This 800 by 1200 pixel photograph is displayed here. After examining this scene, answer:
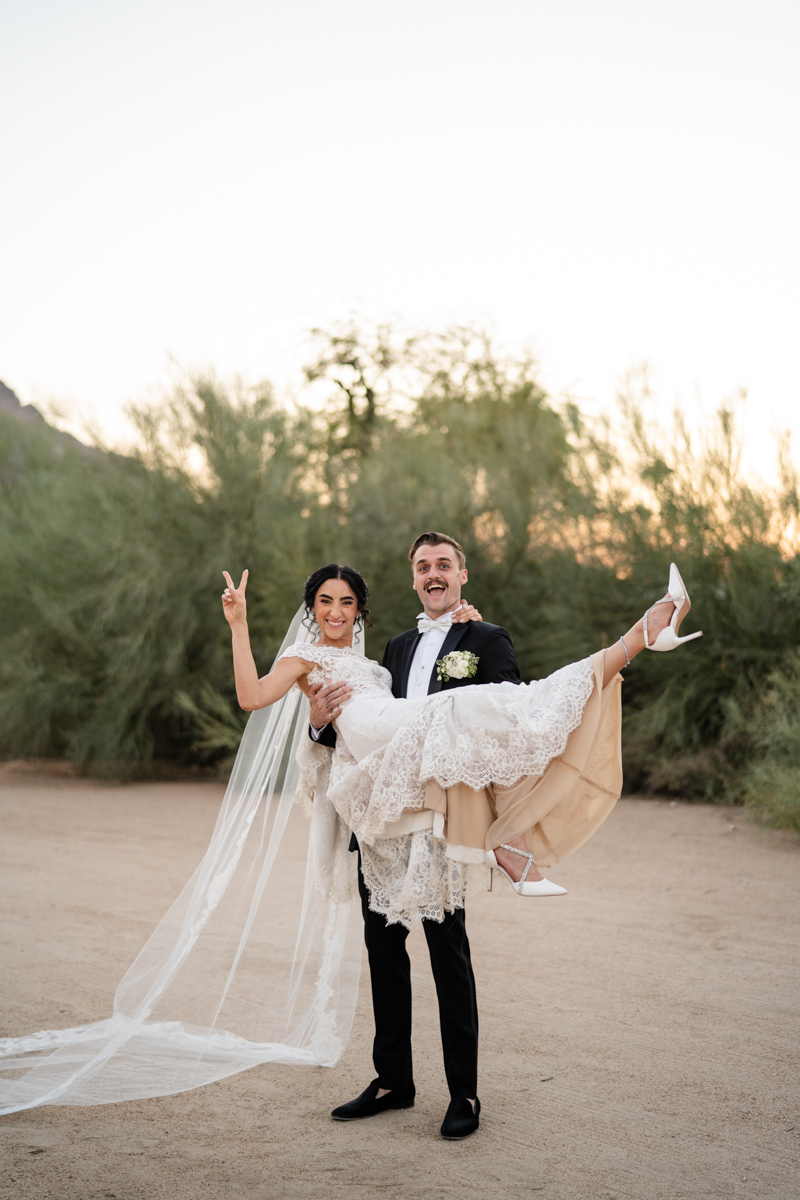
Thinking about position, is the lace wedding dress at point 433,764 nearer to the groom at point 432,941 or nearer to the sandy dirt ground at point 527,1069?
the groom at point 432,941

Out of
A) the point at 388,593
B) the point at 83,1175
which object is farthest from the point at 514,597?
the point at 83,1175

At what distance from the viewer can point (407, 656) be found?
11.7 ft

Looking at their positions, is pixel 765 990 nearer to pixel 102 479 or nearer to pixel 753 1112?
pixel 753 1112

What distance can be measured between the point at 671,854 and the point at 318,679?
5860 mm

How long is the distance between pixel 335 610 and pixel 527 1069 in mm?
1881

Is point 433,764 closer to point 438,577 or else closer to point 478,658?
point 478,658

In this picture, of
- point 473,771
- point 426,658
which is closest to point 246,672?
point 426,658

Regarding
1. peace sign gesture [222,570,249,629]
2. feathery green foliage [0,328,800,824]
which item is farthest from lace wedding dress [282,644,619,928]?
feathery green foliage [0,328,800,824]

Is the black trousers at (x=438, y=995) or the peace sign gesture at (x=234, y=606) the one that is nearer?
the black trousers at (x=438, y=995)

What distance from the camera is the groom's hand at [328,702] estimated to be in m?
3.38

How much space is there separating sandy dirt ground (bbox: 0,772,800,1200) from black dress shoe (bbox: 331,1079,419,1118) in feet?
0.17

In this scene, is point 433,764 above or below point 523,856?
above

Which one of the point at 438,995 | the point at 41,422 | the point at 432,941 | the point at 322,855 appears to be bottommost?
the point at 438,995

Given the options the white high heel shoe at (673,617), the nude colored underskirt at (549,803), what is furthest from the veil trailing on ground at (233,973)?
the white high heel shoe at (673,617)
